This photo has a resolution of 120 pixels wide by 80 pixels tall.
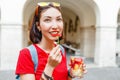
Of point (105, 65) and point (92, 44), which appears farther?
point (92, 44)

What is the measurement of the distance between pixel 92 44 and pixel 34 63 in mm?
15269

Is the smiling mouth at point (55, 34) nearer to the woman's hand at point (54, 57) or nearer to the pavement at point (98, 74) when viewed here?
the woman's hand at point (54, 57)

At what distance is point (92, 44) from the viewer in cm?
1697

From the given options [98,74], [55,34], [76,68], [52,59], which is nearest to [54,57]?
[52,59]

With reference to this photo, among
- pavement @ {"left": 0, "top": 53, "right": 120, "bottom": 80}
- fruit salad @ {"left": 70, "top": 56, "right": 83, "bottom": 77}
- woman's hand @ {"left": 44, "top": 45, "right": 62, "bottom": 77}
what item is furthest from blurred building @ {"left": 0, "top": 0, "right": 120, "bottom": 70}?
woman's hand @ {"left": 44, "top": 45, "right": 62, "bottom": 77}

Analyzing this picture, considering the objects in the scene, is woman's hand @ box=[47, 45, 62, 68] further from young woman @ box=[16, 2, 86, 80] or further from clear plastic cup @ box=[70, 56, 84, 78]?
clear plastic cup @ box=[70, 56, 84, 78]

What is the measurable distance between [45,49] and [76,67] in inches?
14.5

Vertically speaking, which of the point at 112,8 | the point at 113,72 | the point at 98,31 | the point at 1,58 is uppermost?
the point at 112,8

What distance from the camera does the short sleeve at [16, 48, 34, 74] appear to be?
1847 mm

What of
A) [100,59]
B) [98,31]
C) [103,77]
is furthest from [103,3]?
[103,77]

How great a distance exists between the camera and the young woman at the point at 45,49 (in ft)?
5.85

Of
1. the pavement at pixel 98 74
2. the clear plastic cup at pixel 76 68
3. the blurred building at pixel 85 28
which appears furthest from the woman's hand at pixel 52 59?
the blurred building at pixel 85 28

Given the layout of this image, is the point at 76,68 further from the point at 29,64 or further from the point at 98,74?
the point at 98,74

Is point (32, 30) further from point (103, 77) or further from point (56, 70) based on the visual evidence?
point (103, 77)
